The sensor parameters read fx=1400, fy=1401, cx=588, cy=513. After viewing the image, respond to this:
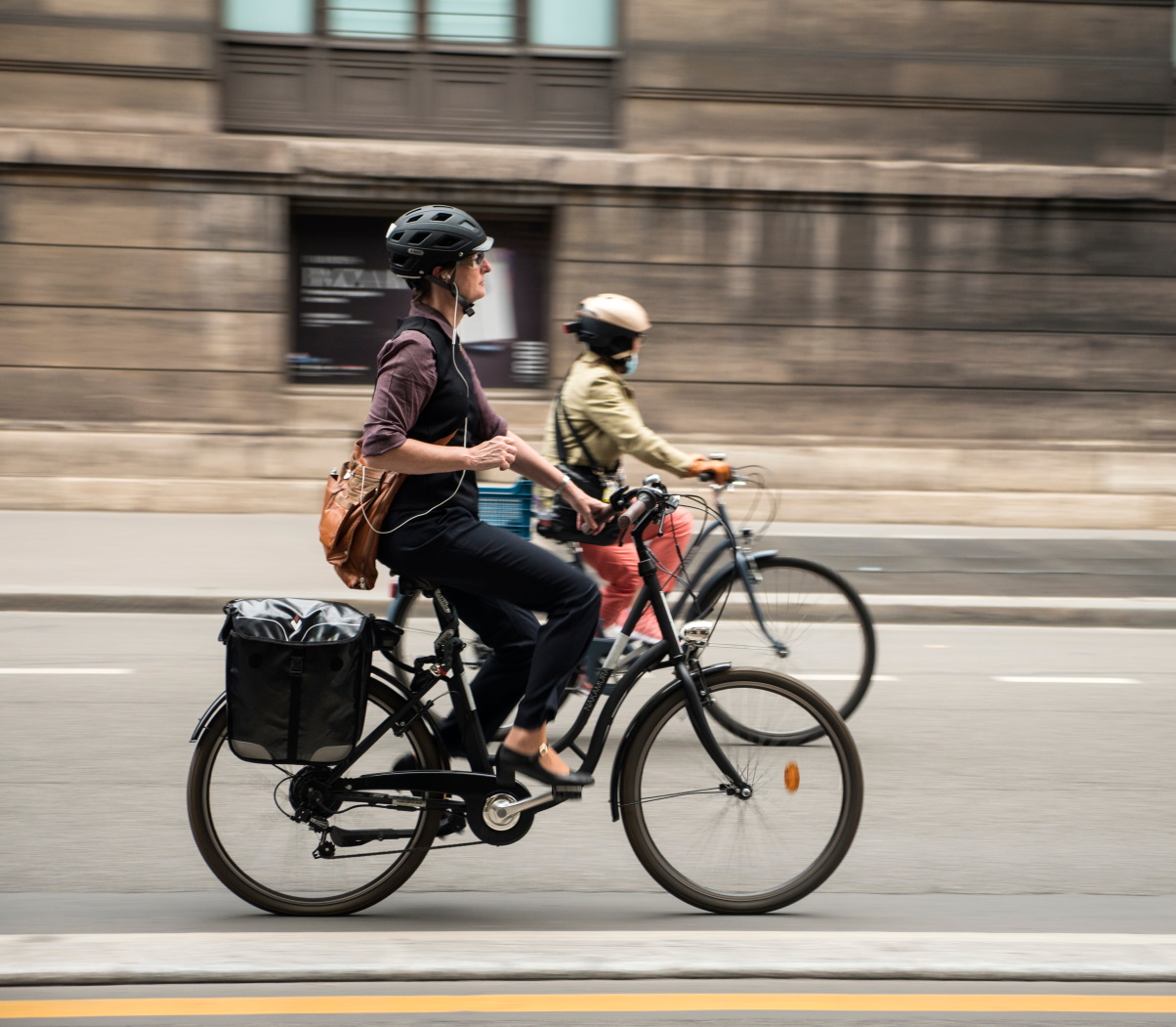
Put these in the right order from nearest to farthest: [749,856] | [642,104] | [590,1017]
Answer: [590,1017], [749,856], [642,104]

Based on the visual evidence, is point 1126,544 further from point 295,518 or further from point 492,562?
point 492,562

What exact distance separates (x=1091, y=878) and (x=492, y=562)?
209cm

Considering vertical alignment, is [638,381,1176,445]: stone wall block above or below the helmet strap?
below

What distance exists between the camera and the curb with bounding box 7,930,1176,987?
3.33 meters

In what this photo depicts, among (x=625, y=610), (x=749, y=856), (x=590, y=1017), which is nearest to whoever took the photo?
(x=590, y=1017)

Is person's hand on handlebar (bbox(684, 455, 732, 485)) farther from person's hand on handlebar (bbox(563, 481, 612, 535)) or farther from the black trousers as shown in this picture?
the black trousers

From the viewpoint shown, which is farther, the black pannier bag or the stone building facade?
the stone building facade

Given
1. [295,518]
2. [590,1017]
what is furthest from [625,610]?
[295,518]

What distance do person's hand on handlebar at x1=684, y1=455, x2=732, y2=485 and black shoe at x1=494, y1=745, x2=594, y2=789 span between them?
1928 mm

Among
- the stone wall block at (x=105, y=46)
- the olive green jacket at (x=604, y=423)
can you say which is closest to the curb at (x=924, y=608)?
the olive green jacket at (x=604, y=423)

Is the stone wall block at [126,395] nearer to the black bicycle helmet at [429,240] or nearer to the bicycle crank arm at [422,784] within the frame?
the black bicycle helmet at [429,240]

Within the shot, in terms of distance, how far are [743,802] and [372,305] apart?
10320 mm

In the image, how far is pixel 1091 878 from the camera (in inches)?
167

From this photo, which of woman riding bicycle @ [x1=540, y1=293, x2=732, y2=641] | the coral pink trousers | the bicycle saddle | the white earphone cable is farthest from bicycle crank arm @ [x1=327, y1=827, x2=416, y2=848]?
the coral pink trousers
